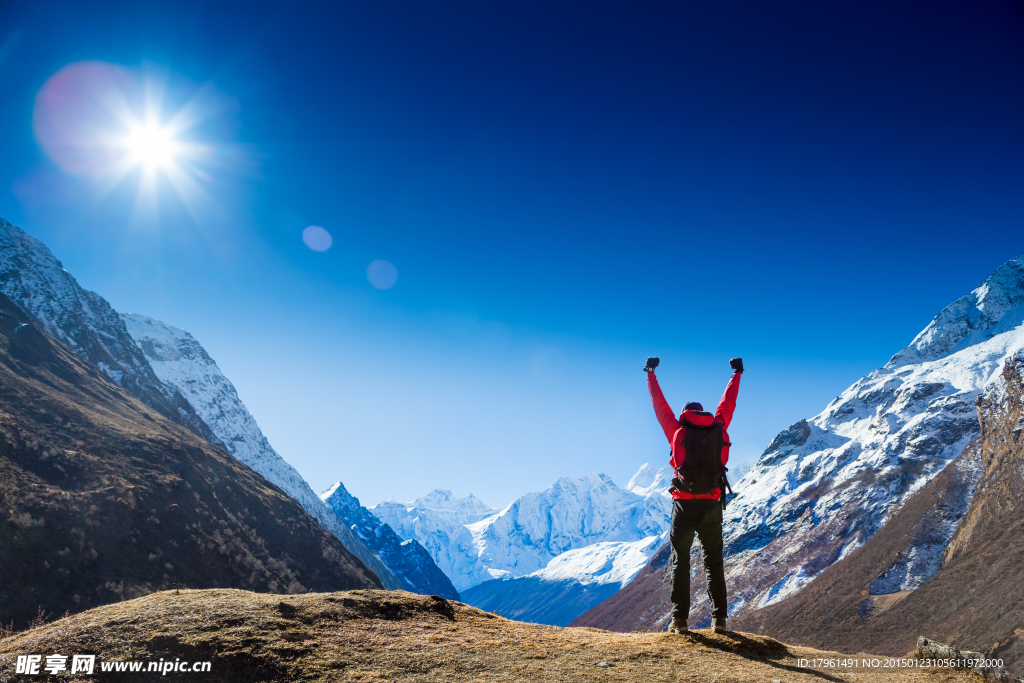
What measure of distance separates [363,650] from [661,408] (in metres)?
8.03

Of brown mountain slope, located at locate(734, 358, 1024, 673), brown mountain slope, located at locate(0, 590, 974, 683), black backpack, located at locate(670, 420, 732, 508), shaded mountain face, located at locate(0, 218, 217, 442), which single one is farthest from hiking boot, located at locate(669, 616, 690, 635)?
shaded mountain face, located at locate(0, 218, 217, 442)

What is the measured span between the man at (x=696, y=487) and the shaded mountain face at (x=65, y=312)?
18516cm

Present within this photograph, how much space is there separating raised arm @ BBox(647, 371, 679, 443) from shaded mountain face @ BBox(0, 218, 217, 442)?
606 ft

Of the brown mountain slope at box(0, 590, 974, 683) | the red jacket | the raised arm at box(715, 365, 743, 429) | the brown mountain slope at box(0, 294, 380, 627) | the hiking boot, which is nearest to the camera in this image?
the brown mountain slope at box(0, 590, 974, 683)

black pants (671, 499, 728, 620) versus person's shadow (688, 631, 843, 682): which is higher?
black pants (671, 499, 728, 620)

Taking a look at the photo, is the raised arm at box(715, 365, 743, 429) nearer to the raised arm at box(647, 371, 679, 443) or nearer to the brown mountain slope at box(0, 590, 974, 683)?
the raised arm at box(647, 371, 679, 443)

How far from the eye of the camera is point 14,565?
1690 inches

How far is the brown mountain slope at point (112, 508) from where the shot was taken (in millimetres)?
46750

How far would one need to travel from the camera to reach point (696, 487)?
11250mm

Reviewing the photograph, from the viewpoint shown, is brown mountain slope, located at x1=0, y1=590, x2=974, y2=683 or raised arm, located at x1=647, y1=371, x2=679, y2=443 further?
raised arm, located at x1=647, y1=371, x2=679, y2=443

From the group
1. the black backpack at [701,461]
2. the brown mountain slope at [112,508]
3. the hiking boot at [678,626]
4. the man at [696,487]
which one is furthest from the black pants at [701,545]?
the brown mountain slope at [112,508]

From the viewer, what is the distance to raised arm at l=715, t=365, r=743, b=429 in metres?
12.0

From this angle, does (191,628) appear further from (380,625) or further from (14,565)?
(14,565)

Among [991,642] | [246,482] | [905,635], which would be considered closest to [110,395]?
[246,482]
